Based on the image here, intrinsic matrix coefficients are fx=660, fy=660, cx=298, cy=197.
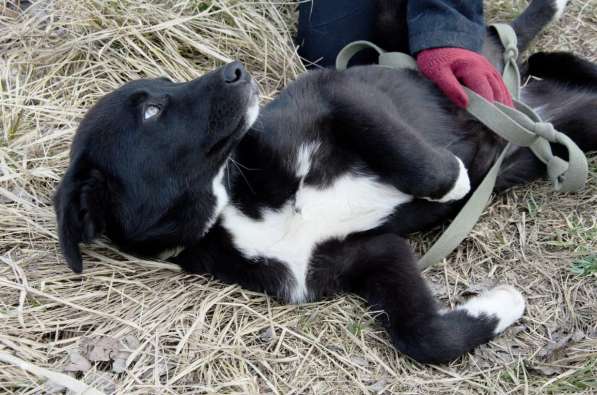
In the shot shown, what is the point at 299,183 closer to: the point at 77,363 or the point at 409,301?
the point at 409,301

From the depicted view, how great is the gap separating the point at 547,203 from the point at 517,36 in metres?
1.01

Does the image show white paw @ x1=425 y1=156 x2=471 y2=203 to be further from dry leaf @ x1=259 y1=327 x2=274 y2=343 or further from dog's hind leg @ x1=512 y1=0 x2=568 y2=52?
dog's hind leg @ x1=512 y1=0 x2=568 y2=52

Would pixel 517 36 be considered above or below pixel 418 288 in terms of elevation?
above

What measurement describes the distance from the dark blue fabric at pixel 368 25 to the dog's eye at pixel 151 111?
4.12 ft

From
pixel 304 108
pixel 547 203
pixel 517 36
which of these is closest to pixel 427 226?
pixel 547 203

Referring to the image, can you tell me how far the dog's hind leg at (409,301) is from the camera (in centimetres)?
238

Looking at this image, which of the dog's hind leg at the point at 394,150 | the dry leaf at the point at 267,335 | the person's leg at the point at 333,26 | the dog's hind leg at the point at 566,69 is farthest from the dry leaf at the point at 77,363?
the dog's hind leg at the point at 566,69

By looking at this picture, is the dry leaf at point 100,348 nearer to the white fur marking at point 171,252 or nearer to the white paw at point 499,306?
the white fur marking at point 171,252

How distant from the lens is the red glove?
2.80 metres

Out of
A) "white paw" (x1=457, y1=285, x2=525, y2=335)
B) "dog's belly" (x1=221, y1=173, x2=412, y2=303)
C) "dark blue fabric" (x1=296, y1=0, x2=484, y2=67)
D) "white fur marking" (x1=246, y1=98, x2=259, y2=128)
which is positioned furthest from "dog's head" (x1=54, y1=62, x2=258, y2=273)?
"white paw" (x1=457, y1=285, x2=525, y2=335)

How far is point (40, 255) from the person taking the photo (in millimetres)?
2732

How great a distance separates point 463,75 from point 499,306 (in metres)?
1.02

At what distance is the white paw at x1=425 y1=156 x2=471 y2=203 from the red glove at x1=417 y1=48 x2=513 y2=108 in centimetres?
31

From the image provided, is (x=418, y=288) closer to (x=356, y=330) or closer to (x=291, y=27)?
(x=356, y=330)
